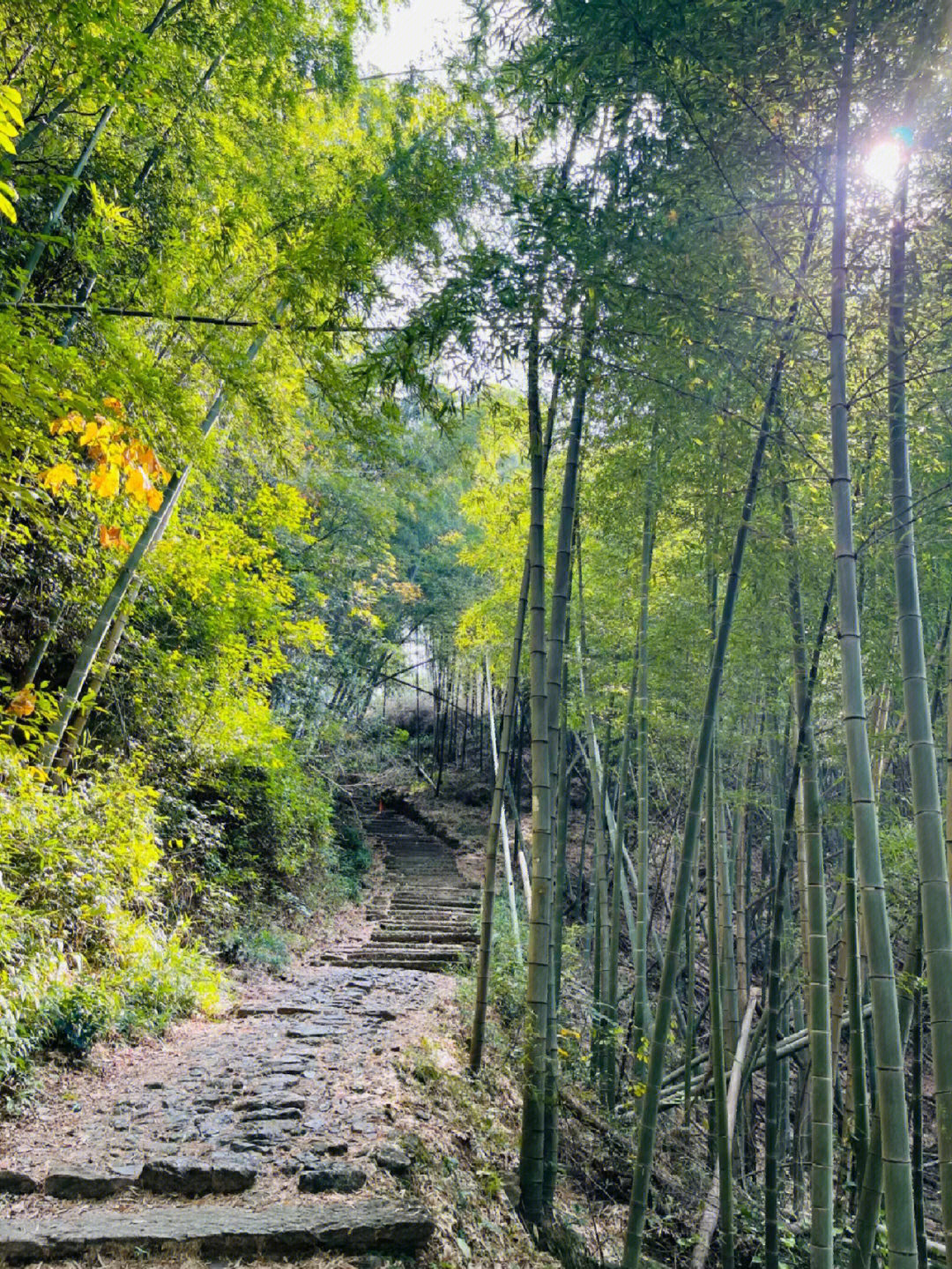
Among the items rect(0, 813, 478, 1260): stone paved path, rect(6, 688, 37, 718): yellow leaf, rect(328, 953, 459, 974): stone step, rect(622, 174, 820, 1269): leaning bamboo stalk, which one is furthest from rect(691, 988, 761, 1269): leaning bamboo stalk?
rect(6, 688, 37, 718): yellow leaf

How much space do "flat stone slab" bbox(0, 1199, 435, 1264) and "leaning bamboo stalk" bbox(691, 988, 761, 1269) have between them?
6.21 feet

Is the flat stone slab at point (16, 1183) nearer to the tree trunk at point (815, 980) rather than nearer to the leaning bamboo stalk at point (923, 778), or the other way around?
the leaning bamboo stalk at point (923, 778)

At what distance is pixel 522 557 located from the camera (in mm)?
6617

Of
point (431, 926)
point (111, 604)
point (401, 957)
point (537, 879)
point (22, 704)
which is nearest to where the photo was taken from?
point (537, 879)

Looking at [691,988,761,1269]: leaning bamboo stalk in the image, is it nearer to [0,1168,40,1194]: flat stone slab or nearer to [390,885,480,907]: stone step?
[0,1168,40,1194]: flat stone slab

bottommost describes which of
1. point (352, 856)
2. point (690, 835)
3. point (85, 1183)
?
point (85, 1183)

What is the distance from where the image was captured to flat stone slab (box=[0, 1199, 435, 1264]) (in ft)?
6.52

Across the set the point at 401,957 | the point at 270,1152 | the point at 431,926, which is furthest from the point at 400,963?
the point at 270,1152

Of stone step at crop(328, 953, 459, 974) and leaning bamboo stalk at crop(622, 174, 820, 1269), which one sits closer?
leaning bamboo stalk at crop(622, 174, 820, 1269)

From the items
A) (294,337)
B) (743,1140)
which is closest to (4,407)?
(294,337)

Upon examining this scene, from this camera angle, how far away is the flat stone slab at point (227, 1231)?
199 cm

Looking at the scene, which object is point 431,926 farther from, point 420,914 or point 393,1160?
point 393,1160

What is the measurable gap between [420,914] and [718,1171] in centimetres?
500

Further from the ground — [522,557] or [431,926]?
[522,557]
